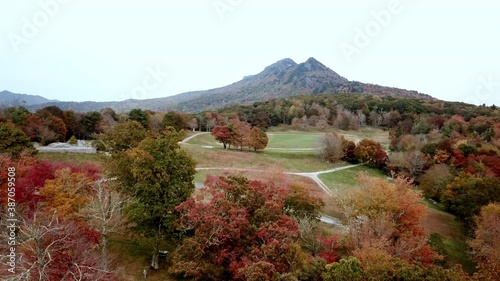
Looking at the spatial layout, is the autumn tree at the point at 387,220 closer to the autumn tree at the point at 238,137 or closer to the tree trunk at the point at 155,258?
the tree trunk at the point at 155,258

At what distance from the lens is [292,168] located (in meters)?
53.8

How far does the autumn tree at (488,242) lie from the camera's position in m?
22.0

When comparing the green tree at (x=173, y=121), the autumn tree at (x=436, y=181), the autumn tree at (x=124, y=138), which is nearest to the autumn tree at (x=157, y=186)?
the autumn tree at (x=124, y=138)

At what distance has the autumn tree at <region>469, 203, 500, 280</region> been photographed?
22016 mm

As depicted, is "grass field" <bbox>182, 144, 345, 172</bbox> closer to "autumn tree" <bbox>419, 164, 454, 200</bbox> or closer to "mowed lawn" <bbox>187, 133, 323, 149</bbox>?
"mowed lawn" <bbox>187, 133, 323, 149</bbox>

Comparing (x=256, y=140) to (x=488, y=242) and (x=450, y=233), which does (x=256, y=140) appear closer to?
(x=450, y=233)

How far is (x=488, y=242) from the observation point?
88.0 ft

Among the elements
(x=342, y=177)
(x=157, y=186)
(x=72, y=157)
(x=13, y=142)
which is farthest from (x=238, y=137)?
(x=157, y=186)

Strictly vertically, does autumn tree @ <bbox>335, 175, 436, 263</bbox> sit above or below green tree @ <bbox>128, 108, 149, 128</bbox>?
below

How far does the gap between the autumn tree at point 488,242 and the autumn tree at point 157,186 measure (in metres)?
21.9

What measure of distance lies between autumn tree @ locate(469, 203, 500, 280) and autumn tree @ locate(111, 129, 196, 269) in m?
21.9

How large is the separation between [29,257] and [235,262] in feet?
36.4

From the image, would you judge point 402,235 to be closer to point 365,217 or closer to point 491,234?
point 365,217

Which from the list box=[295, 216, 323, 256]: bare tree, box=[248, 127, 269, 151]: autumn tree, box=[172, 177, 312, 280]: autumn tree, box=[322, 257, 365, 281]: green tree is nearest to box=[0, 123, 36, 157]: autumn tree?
box=[172, 177, 312, 280]: autumn tree
